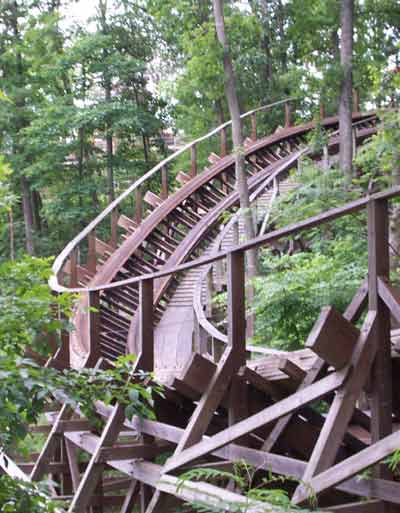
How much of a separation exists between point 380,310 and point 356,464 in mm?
794

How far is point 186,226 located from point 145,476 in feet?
31.3

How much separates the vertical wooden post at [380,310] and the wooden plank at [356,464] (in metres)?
0.34

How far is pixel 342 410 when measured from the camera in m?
3.97

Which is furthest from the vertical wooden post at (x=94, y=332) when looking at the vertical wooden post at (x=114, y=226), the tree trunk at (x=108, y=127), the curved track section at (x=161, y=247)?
the tree trunk at (x=108, y=127)

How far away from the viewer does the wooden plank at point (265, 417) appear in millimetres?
4066

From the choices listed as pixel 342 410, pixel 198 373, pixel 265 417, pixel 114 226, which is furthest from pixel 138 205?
pixel 342 410

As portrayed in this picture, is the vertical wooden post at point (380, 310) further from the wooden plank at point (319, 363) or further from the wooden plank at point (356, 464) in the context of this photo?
the wooden plank at point (356, 464)

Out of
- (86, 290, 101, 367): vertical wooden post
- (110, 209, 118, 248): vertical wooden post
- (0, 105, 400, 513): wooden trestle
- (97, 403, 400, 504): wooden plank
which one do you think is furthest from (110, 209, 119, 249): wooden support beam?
(97, 403, 400, 504): wooden plank

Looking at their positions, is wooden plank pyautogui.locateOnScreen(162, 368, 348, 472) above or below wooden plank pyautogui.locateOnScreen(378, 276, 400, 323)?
below

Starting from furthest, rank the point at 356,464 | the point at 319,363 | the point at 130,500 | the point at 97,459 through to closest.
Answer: the point at 130,500, the point at 97,459, the point at 319,363, the point at 356,464

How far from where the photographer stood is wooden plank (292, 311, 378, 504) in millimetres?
3936

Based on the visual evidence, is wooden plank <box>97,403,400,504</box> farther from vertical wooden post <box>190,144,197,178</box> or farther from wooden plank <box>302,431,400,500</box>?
vertical wooden post <box>190,144,197,178</box>

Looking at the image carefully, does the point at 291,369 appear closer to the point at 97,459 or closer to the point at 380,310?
the point at 380,310

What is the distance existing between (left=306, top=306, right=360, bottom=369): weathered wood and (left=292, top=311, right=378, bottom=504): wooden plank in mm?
50
